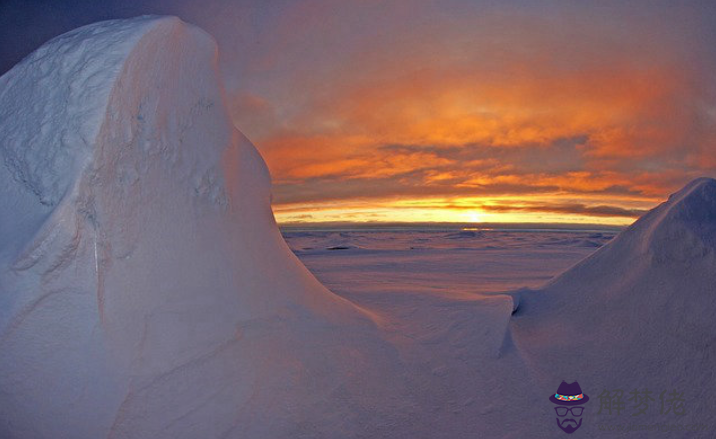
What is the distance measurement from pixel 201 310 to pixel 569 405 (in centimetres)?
229

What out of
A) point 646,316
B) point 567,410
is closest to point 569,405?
point 567,410

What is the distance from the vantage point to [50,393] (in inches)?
67.4

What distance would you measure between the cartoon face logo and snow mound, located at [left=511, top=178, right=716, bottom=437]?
94 millimetres

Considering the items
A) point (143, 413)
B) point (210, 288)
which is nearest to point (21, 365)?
point (143, 413)

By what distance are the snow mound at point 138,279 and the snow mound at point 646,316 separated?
142cm

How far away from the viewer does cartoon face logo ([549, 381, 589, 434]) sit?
2.17m

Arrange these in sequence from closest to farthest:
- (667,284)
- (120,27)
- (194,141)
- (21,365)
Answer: (21,365) < (120,27) < (194,141) < (667,284)

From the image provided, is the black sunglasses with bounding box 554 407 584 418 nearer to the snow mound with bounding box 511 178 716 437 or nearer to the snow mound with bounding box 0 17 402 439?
the snow mound with bounding box 511 178 716 437

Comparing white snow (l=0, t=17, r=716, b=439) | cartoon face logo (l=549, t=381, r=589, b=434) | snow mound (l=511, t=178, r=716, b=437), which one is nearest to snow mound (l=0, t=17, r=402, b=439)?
white snow (l=0, t=17, r=716, b=439)

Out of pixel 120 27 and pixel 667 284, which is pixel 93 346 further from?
pixel 667 284

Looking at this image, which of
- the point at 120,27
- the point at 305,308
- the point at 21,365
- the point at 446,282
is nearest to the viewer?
the point at 21,365

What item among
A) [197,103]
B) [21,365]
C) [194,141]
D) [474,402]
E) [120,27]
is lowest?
[474,402]

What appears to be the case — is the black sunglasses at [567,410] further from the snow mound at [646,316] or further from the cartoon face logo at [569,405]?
the snow mound at [646,316]

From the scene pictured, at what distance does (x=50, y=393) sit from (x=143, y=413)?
41 cm
